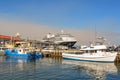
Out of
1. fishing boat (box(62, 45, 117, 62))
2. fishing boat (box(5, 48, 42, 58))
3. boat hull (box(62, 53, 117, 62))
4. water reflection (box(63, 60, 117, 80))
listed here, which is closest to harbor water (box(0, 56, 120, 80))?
water reflection (box(63, 60, 117, 80))

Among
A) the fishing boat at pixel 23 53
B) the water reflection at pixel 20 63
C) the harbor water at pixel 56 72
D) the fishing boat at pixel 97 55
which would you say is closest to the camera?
the harbor water at pixel 56 72

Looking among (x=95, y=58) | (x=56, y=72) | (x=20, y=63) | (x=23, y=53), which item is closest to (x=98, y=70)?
(x=56, y=72)

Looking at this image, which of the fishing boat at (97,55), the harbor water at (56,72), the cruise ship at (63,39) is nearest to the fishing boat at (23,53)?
the fishing boat at (97,55)

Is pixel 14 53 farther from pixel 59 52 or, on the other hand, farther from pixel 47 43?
pixel 47 43

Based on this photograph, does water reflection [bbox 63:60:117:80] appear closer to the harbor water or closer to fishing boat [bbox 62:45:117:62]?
the harbor water

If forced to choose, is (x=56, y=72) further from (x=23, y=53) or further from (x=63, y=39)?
(x=63, y=39)

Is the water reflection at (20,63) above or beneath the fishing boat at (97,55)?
beneath

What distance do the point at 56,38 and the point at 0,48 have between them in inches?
1531

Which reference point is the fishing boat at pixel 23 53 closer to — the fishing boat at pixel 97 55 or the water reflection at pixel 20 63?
the water reflection at pixel 20 63

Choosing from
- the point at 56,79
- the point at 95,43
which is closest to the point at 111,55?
the point at 95,43

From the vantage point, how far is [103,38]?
85375 mm

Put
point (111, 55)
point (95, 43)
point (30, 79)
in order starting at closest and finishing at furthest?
1. point (30, 79)
2. point (111, 55)
3. point (95, 43)

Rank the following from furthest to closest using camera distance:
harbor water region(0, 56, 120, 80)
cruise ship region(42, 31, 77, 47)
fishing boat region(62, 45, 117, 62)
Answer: cruise ship region(42, 31, 77, 47) → fishing boat region(62, 45, 117, 62) → harbor water region(0, 56, 120, 80)

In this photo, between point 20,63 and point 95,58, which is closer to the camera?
point 20,63
